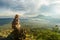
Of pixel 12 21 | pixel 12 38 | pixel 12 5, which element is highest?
pixel 12 5

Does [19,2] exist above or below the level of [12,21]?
above

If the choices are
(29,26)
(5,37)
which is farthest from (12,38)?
(29,26)

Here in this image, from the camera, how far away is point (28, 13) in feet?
20.4

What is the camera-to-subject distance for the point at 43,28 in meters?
5.95

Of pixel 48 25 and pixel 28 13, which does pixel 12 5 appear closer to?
pixel 28 13

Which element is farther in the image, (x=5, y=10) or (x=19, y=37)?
(x=5, y=10)

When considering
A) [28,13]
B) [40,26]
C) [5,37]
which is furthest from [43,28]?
[5,37]

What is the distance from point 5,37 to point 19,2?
3.45 ft

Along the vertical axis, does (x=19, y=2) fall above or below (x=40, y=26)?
above

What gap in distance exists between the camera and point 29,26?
591 cm

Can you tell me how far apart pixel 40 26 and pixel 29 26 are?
11.6 inches

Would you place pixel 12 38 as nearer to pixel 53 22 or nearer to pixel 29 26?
pixel 29 26

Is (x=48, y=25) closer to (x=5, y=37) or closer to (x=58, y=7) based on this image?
(x=58, y=7)

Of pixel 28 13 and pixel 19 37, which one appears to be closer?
pixel 19 37
